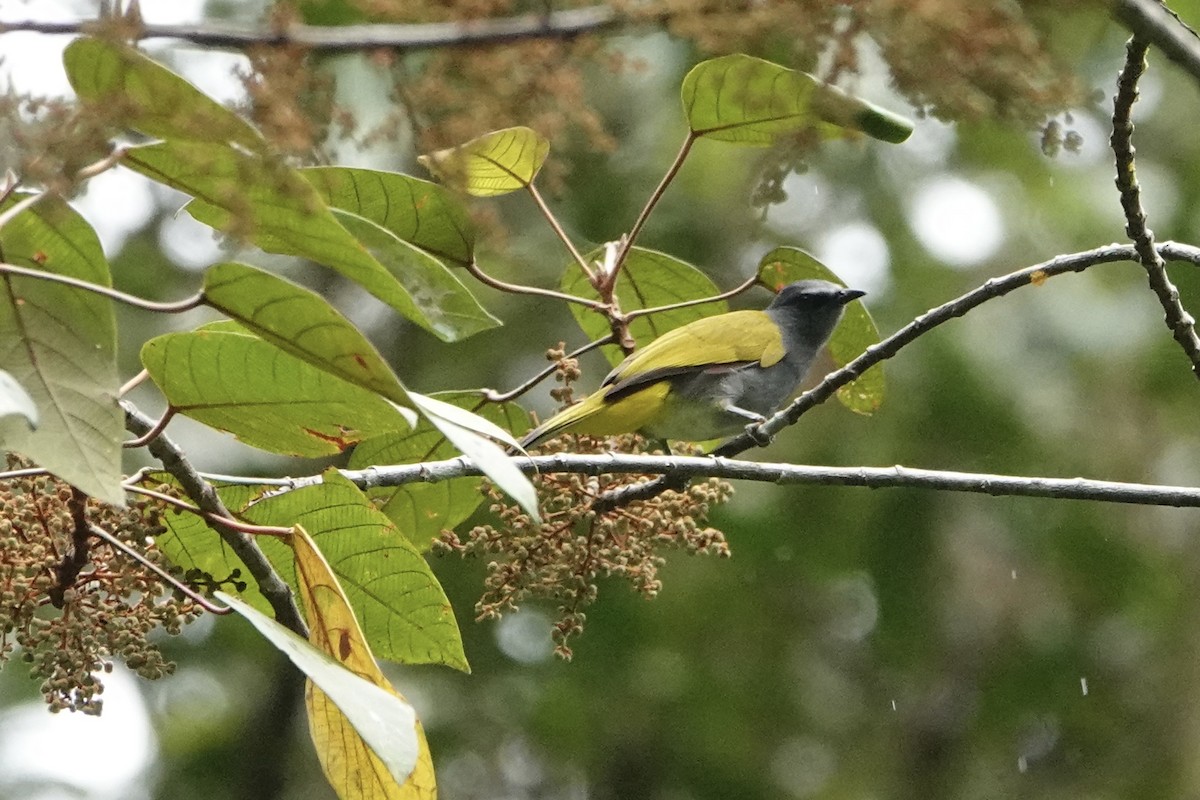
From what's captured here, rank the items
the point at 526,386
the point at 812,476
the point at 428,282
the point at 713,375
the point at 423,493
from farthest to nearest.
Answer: the point at 713,375
the point at 423,493
the point at 526,386
the point at 812,476
the point at 428,282

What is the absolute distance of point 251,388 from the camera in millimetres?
1756

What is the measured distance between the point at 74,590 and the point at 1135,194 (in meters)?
1.56

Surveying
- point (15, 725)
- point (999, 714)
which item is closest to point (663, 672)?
point (999, 714)

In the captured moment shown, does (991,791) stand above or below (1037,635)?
below

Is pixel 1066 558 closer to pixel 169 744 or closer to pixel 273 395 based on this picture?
pixel 169 744

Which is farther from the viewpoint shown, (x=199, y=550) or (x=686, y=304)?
(x=686, y=304)

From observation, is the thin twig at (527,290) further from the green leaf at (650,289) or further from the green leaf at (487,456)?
the green leaf at (487,456)

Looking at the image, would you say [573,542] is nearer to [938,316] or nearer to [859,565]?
[938,316]

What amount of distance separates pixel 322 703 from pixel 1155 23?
1242mm

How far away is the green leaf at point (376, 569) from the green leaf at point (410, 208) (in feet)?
1.50

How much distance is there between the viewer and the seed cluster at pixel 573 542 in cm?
216

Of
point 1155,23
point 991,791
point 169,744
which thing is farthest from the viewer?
point 991,791

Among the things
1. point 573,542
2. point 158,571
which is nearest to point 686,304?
point 573,542

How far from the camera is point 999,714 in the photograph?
6.14m
